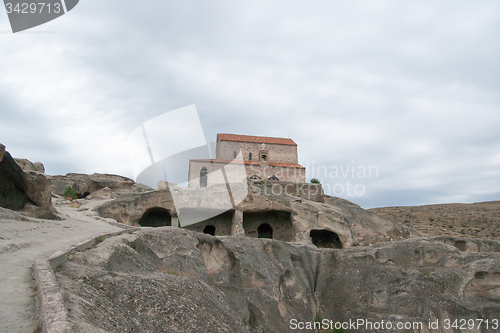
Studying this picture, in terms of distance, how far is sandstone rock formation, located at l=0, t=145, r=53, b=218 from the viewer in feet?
34.3

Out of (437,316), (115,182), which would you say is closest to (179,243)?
(437,316)

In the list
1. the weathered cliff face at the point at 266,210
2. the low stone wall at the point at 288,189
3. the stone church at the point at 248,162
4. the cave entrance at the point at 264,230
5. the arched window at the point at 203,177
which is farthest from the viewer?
the stone church at the point at 248,162

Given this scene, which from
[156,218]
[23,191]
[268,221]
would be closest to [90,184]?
[156,218]

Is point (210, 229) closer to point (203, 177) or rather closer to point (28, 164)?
point (203, 177)

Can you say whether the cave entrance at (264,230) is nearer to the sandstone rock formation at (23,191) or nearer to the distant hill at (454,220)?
the sandstone rock formation at (23,191)

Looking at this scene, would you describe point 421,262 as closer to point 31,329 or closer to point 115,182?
point 31,329

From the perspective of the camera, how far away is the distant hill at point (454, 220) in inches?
1062

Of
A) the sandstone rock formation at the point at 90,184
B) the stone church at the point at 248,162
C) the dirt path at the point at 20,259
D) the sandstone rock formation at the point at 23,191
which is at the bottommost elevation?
the dirt path at the point at 20,259

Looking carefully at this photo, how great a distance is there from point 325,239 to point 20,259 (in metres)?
16.1

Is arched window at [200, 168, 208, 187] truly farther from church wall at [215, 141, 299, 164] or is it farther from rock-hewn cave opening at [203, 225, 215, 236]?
rock-hewn cave opening at [203, 225, 215, 236]

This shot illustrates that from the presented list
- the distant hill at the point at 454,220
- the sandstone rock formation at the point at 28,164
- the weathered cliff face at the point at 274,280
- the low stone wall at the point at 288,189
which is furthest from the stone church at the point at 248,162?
the weathered cliff face at the point at 274,280

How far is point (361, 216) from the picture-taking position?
58.8 ft

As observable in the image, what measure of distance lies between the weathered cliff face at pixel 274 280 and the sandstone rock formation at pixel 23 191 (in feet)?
17.0

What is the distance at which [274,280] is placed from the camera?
9.09m
